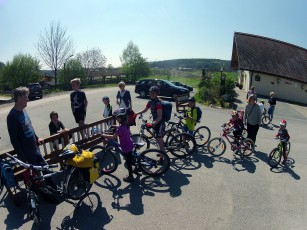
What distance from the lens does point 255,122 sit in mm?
8555

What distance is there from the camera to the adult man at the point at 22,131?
186 inches

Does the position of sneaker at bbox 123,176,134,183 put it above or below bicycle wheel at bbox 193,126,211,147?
below

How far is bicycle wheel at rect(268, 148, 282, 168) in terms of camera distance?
7586 millimetres

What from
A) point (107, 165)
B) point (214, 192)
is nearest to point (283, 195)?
point (214, 192)

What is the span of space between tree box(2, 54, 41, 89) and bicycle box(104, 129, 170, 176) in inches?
1919

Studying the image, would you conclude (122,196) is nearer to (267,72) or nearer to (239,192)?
(239,192)

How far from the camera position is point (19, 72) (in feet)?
161

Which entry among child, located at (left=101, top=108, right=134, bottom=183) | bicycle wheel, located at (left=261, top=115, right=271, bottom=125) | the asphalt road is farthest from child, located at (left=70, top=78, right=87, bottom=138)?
bicycle wheel, located at (left=261, top=115, right=271, bottom=125)

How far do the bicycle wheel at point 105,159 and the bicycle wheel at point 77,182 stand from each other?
1.24m

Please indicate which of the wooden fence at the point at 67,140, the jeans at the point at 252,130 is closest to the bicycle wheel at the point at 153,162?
the wooden fence at the point at 67,140

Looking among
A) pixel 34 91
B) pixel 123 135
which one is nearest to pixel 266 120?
pixel 123 135

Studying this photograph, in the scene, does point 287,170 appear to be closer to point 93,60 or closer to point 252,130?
point 252,130

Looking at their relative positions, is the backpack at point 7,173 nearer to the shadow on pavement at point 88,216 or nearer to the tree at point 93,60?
the shadow on pavement at point 88,216

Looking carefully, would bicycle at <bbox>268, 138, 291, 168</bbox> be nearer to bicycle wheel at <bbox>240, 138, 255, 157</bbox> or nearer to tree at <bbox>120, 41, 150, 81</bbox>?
bicycle wheel at <bbox>240, 138, 255, 157</bbox>
